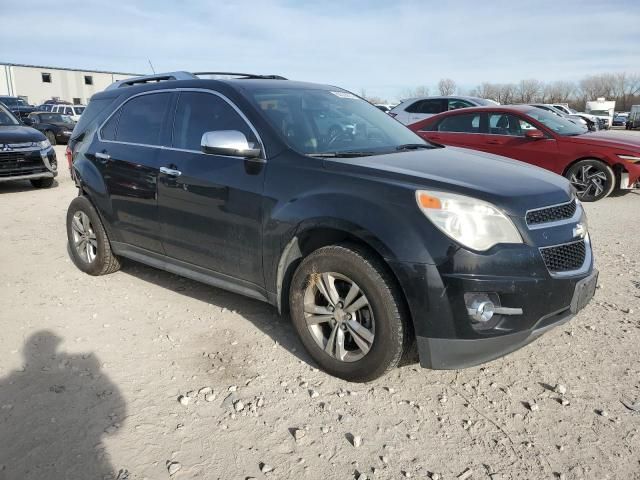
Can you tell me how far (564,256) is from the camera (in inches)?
107

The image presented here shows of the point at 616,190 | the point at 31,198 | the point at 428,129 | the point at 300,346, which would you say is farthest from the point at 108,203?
the point at 616,190

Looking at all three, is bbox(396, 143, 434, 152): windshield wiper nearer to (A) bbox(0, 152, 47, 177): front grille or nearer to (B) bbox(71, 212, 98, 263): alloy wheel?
(B) bbox(71, 212, 98, 263): alloy wheel

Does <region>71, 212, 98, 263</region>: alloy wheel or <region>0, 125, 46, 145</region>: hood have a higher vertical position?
<region>0, 125, 46, 145</region>: hood

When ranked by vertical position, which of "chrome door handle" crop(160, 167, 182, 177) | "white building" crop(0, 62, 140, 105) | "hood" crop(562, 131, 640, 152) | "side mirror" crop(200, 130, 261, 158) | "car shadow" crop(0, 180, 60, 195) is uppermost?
"white building" crop(0, 62, 140, 105)

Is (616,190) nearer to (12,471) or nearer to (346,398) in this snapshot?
(346,398)

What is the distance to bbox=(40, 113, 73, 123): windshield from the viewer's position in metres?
21.5

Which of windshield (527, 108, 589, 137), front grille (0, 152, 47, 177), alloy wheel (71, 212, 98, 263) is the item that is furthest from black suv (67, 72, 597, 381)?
front grille (0, 152, 47, 177)

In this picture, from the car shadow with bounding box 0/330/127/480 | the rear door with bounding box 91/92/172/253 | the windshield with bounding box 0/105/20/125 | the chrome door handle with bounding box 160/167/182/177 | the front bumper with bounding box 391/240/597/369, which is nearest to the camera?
the car shadow with bounding box 0/330/127/480

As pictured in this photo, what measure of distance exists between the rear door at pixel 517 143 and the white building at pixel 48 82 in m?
59.1

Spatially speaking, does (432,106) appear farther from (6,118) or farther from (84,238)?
(84,238)

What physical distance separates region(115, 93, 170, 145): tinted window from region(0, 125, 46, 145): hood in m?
6.07

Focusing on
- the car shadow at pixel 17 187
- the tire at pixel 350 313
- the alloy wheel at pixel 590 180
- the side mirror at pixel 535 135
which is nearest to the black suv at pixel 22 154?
the car shadow at pixel 17 187

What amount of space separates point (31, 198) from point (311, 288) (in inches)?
314

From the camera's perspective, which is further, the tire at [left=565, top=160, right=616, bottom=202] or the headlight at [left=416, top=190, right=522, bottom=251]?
the tire at [left=565, top=160, right=616, bottom=202]
